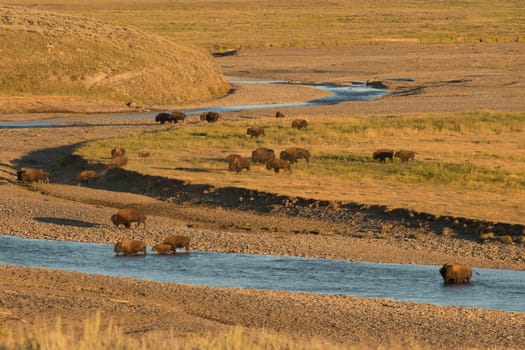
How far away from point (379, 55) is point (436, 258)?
8489 cm

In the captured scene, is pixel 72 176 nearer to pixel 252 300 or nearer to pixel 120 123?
pixel 120 123

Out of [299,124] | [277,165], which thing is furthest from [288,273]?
[299,124]

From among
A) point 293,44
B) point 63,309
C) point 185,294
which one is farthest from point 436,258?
point 293,44

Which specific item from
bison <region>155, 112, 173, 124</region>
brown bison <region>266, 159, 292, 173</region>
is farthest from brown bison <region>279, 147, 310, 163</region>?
bison <region>155, 112, 173, 124</region>

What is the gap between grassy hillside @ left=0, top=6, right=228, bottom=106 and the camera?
7125 centimetres

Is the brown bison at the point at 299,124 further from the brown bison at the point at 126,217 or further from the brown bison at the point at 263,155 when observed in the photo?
the brown bison at the point at 126,217

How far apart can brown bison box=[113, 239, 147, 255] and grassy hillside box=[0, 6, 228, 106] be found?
138ft

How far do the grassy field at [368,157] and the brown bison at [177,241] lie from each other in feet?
26.4

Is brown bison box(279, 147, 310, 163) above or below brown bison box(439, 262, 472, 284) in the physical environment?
above

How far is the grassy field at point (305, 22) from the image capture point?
133 m

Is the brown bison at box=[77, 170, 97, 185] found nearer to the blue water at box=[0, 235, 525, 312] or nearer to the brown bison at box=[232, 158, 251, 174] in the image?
the brown bison at box=[232, 158, 251, 174]

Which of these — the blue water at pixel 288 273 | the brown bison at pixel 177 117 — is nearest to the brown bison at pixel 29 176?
the blue water at pixel 288 273

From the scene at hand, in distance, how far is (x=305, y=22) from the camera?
161500mm

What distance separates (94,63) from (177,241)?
47751mm
